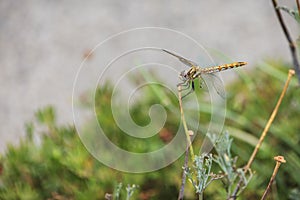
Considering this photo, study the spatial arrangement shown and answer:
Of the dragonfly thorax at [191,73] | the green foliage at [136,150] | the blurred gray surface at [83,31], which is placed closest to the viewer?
the dragonfly thorax at [191,73]

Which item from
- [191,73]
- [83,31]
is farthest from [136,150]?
[83,31]

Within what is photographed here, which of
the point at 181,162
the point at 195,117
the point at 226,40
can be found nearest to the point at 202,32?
the point at 226,40

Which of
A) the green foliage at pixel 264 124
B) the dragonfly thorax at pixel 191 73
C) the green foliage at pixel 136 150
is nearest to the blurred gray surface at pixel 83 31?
the green foliage at pixel 264 124

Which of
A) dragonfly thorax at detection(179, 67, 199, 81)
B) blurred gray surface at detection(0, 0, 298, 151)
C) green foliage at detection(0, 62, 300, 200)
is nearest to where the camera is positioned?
dragonfly thorax at detection(179, 67, 199, 81)

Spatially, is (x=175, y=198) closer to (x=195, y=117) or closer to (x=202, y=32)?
(x=195, y=117)

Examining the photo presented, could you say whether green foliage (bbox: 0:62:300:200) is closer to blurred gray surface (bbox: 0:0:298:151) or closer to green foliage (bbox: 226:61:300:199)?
green foliage (bbox: 226:61:300:199)

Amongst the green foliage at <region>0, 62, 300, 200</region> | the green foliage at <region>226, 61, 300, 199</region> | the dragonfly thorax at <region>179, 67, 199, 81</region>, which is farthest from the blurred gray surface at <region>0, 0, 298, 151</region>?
Answer: the dragonfly thorax at <region>179, 67, 199, 81</region>

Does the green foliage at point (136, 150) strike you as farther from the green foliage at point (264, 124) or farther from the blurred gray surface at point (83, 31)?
the blurred gray surface at point (83, 31)

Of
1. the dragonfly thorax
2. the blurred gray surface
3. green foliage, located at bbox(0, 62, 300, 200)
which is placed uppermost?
the blurred gray surface

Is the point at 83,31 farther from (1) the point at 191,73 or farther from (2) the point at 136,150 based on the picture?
(1) the point at 191,73
